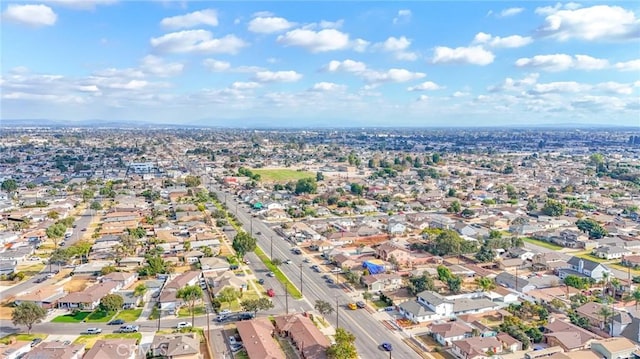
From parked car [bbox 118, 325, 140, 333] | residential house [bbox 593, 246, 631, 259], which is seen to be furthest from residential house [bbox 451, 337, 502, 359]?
residential house [bbox 593, 246, 631, 259]

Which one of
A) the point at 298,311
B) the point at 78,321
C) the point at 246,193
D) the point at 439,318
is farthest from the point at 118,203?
the point at 439,318

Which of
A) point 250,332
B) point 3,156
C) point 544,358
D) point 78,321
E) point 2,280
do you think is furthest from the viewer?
point 3,156

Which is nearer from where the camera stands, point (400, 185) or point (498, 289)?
point (498, 289)

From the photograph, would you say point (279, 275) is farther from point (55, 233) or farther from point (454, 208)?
point (454, 208)

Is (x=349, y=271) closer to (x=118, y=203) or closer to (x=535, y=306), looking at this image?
(x=535, y=306)

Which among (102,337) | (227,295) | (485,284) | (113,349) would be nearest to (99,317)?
(102,337)

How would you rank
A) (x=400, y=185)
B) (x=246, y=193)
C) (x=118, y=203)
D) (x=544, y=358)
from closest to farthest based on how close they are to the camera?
(x=544, y=358) → (x=118, y=203) → (x=246, y=193) → (x=400, y=185)

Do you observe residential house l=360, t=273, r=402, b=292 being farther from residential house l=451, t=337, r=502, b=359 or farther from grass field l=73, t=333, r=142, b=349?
grass field l=73, t=333, r=142, b=349
